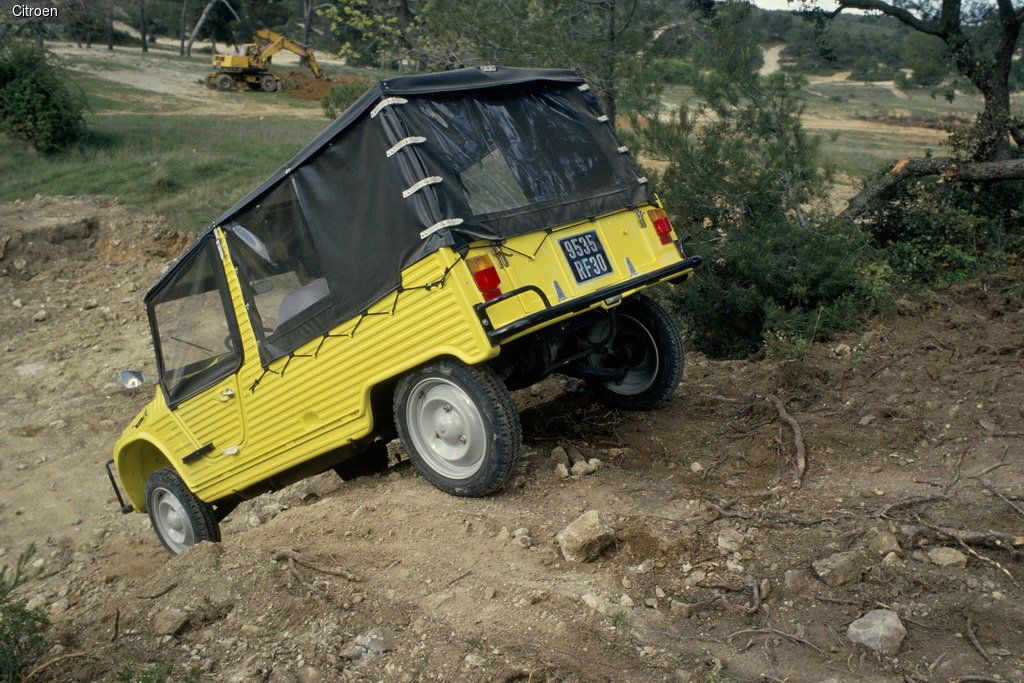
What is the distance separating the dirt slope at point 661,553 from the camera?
336 centimetres

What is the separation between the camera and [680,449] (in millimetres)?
5465

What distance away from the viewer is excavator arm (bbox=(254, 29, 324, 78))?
36000 mm

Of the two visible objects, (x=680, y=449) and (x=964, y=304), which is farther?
(x=964, y=304)

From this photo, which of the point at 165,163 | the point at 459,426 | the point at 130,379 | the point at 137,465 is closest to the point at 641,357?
the point at 459,426

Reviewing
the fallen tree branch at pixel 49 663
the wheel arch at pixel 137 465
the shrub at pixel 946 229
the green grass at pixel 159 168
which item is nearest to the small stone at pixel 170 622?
the fallen tree branch at pixel 49 663

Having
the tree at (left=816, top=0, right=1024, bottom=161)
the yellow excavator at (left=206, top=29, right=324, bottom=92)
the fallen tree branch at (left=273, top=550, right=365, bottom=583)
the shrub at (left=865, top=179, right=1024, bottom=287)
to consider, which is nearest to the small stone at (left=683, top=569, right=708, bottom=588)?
the fallen tree branch at (left=273, top=550, right=365, bottom=583)

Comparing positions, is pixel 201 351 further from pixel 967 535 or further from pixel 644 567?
pixel 967 535

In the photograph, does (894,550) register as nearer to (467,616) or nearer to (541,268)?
(467,616)

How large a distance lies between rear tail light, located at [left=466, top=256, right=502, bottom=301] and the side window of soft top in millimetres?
1872

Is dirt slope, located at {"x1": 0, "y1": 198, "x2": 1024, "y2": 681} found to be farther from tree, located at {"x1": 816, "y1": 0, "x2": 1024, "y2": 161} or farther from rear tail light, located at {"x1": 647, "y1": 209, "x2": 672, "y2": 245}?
tree, located at {"x1": 816, "y1": 0, "x2": 1024, "y2": 161}

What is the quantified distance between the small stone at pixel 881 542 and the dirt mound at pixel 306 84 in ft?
113

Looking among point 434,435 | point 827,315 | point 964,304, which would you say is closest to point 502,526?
point 434,435

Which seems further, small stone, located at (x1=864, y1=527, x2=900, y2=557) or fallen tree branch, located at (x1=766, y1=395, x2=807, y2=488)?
fallen tree branch, located at (x1=766, y1=395, x2=807, y2=488)

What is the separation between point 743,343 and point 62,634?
661cm
